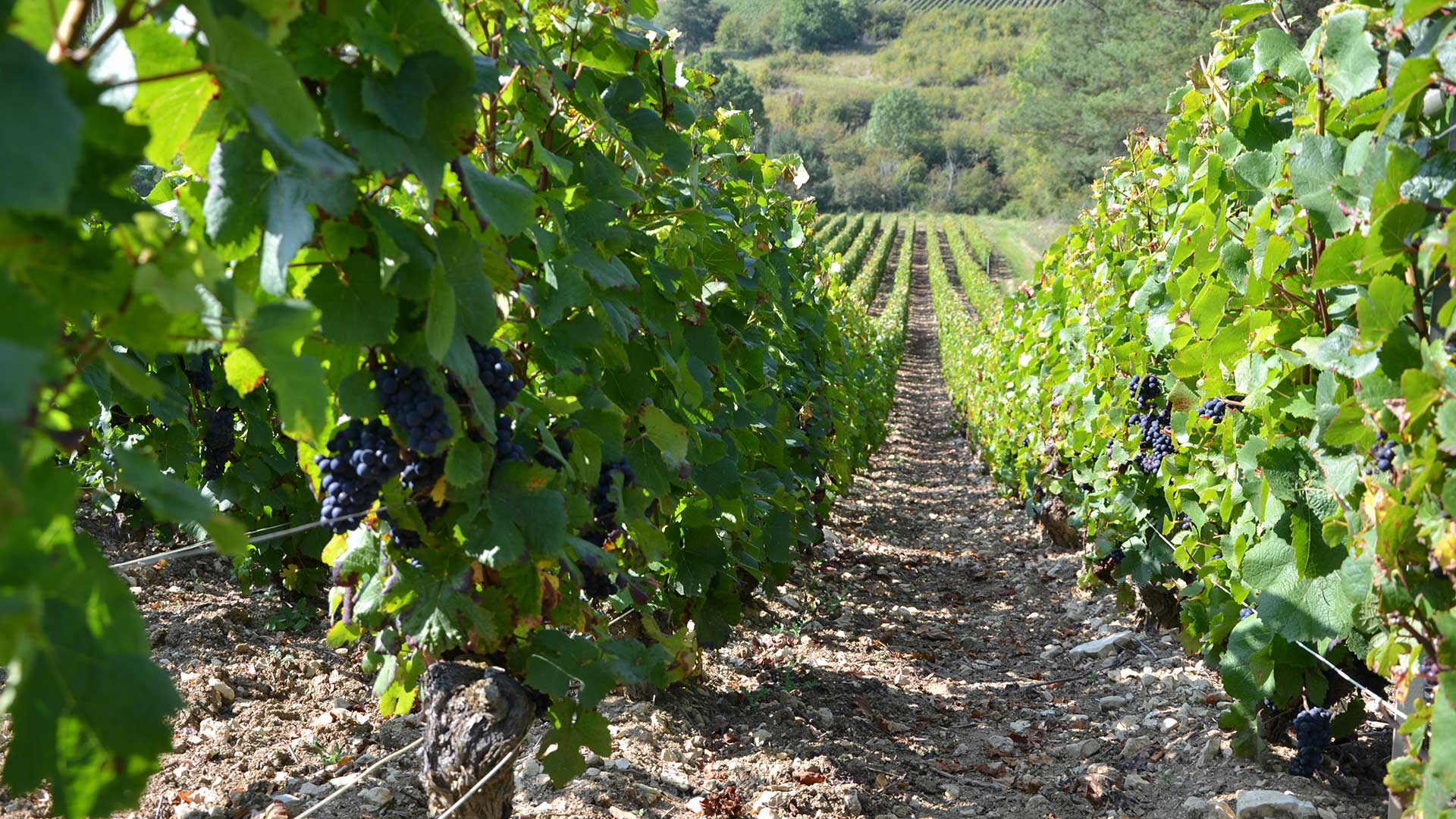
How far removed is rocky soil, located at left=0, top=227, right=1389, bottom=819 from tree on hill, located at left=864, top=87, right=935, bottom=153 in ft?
315

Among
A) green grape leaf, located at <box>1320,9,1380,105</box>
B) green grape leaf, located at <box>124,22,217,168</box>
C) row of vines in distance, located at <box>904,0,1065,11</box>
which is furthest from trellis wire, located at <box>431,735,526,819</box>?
row of vines in distance, located at <box>904,0,1065,11</box>

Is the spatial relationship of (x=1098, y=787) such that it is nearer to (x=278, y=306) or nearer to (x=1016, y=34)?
(x=278, y=306)

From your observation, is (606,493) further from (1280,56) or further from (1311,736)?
(1311,736)

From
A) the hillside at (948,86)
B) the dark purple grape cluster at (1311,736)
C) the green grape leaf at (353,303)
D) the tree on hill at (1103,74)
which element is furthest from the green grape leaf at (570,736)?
the tree on hill at (1103,74)

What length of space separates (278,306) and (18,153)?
12.0 inches

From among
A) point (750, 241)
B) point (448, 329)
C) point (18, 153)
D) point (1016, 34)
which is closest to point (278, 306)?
point (18, 153)

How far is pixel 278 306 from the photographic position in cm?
96

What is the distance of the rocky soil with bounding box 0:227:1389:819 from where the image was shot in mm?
2768

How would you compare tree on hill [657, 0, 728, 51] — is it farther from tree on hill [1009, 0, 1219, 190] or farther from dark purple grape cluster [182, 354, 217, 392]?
dark purple grape cluster [182, 354, 217, 392]

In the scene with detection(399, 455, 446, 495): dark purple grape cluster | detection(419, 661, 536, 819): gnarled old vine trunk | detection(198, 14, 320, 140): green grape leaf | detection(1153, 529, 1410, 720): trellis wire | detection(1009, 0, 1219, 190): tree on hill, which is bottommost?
detection(1153, 529, 1410, 720): trellis wire

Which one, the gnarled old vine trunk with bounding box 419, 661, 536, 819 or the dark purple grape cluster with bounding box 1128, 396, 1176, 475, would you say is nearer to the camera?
the gnarled old vine trunk with bounding box 419, 661, 536, 819

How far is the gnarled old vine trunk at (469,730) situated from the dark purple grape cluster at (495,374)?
530 millimetres

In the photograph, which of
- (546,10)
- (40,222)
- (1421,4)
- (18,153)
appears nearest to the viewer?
(18,153)

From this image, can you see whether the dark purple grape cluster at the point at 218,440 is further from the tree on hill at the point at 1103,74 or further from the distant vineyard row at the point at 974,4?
the distant vineyard row at the point at 974,4
